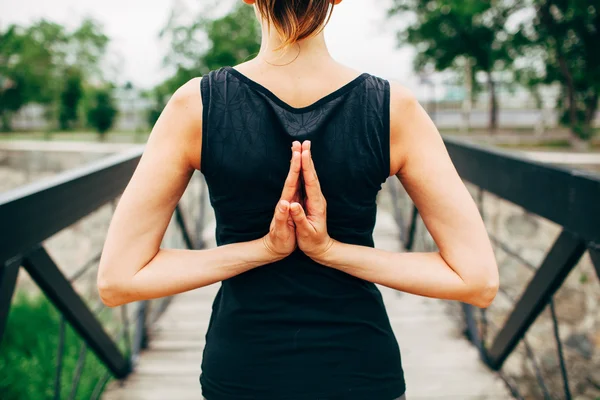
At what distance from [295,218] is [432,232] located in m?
0.29

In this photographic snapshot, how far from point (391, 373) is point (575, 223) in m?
0.95

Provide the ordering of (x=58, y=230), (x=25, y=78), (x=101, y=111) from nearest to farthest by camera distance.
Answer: (x=58, y=230), (x=101, y=111), (x=25, y=78)

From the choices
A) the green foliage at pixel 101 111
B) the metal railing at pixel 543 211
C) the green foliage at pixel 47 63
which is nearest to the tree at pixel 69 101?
the green foliage at pixel 47 63

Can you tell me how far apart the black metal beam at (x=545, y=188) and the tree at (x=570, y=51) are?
11.0 m

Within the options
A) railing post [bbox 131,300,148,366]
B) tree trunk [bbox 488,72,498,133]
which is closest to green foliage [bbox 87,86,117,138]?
tree trunk [bbox 488,72,498,133]

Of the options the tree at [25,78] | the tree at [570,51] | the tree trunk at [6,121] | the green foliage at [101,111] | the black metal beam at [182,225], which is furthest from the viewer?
the tree at [25,78]

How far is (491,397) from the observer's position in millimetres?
2443

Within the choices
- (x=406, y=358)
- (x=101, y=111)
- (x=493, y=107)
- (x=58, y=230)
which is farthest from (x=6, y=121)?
(x=58, y=230)

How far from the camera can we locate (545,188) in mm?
1719

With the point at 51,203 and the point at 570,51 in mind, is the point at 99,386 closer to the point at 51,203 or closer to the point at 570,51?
the point at 51,203

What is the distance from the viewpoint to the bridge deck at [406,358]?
251 cm

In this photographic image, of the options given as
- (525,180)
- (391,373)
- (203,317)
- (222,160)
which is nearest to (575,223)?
(525,180)

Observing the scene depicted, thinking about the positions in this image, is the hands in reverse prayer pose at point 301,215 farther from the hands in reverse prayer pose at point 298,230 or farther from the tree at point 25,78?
the tree at point 25,78

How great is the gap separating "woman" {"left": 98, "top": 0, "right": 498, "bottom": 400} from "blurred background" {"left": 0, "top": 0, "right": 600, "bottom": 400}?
637 mm
